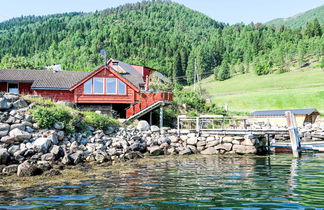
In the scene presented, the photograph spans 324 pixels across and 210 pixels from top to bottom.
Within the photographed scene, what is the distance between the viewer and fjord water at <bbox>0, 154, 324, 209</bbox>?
8.66 meters

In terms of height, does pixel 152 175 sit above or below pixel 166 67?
below

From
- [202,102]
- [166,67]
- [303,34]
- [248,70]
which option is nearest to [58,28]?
[166,67]

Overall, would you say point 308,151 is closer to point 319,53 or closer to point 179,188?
point 179,188

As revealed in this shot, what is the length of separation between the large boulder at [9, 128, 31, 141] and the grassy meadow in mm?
46722

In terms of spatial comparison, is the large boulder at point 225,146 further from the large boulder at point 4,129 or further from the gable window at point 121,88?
the large boulder at point 4,129

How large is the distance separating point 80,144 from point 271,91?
6558 cm

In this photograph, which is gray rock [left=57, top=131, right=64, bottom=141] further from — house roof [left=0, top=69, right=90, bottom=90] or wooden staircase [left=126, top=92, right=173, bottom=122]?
house roof [left=0, top=69, right=90, bottom=90]

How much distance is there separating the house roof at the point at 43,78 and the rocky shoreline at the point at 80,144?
829cm

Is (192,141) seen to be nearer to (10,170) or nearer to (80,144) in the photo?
(80,144)

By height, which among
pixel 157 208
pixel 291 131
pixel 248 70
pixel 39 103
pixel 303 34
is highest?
pixel 303 34

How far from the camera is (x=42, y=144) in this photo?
671 inches

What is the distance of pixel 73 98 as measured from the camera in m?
30.7

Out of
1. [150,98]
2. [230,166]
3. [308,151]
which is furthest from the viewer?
[150,98]

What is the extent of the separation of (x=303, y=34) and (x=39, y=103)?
132 meters
